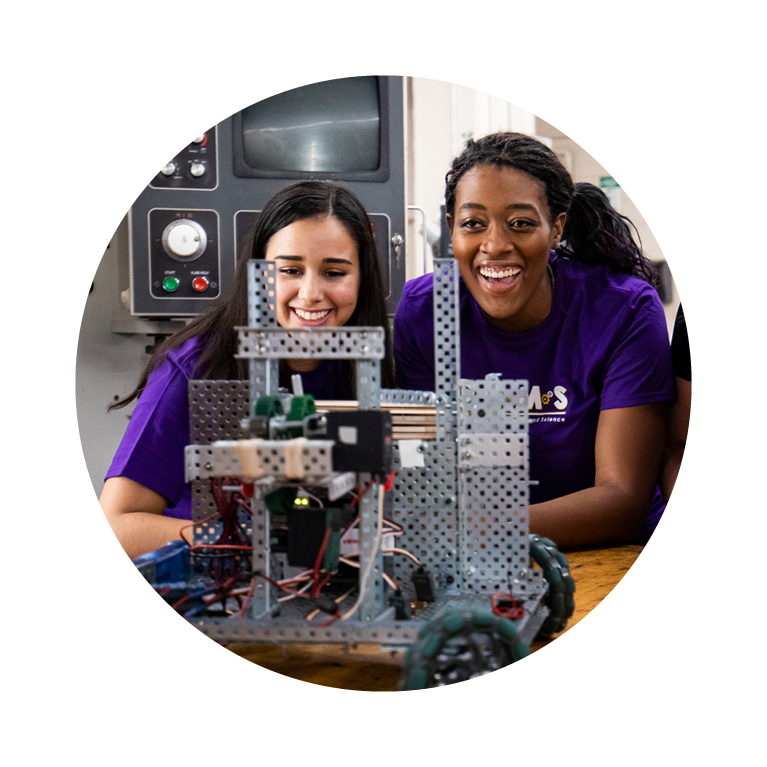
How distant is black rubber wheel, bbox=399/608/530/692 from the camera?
1.25m

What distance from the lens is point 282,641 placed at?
53.6 inches

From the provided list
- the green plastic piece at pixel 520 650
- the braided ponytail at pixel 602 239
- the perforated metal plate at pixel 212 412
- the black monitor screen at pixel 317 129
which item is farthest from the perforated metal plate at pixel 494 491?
the black monitor screen at pixel 317 129

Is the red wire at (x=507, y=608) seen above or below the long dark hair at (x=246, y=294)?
below

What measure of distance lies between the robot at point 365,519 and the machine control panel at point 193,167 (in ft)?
1.93

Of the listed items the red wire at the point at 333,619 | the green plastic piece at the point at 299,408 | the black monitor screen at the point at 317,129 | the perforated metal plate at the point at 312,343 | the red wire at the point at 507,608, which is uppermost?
the black monitor screen at the point at 317,129

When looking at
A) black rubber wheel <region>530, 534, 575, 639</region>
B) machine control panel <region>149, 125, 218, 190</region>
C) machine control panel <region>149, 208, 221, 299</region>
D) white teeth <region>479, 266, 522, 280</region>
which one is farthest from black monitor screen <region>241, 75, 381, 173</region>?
black rubber wheel <region>530, 534, 575, 639</region>

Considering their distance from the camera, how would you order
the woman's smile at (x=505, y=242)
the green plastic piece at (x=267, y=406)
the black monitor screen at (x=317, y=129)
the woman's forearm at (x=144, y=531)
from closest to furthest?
the green plastic piece at (x=267, y=406)
the woman's forearm at (x=144, y=531)
the woman's smile at (x=505, y=242)
the black monitor screen at (x=317, y=129)

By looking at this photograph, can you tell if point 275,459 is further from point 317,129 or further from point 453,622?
point 317,129

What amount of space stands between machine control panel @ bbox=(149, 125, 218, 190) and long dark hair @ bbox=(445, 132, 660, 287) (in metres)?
0.57

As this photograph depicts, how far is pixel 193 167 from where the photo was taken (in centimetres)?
190

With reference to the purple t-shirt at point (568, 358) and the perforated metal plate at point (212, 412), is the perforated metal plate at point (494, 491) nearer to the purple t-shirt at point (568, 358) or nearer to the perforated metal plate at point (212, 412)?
the purple t-shirt at point (568, 358)

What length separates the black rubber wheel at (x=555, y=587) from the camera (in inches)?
58.3

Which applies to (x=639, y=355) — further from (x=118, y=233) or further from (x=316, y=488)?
(x=118, y=233)

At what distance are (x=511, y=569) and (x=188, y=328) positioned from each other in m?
0.91
